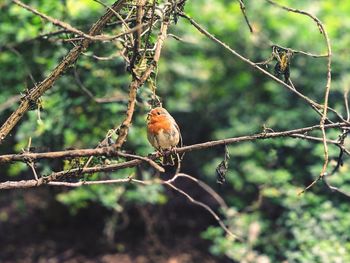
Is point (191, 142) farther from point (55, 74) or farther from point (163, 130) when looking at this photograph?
point (55, 74)

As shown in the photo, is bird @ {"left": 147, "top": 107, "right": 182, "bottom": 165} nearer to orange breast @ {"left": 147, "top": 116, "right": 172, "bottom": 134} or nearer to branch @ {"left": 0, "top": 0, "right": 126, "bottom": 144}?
orange breast @ {"left": 147, "top": 116, "right": 172, "bottom": 134}

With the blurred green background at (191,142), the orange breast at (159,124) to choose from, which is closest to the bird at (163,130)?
the orange breast at (159,124)

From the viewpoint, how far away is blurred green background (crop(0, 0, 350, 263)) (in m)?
4.30

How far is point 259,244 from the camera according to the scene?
471 cm

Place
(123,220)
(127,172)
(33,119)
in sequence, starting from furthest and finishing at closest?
(123,220), (127,172), (33,119)

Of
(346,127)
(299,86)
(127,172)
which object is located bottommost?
(346,127)

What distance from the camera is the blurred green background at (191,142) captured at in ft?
14.1

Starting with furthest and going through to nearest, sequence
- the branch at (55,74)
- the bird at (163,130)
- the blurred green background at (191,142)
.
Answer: the blurred green background at (191,142) < the bird at (163,130) < the branch at (55,74)

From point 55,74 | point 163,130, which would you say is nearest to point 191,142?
point 163,130

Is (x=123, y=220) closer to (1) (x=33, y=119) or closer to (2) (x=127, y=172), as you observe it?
(2) (x=127, y=172)

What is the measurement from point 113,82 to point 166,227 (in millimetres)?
1637

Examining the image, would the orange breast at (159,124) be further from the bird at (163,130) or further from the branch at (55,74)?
the branch at (55,74)

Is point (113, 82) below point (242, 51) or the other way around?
below

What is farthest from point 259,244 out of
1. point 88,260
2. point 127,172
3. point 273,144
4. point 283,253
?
point 88,260
